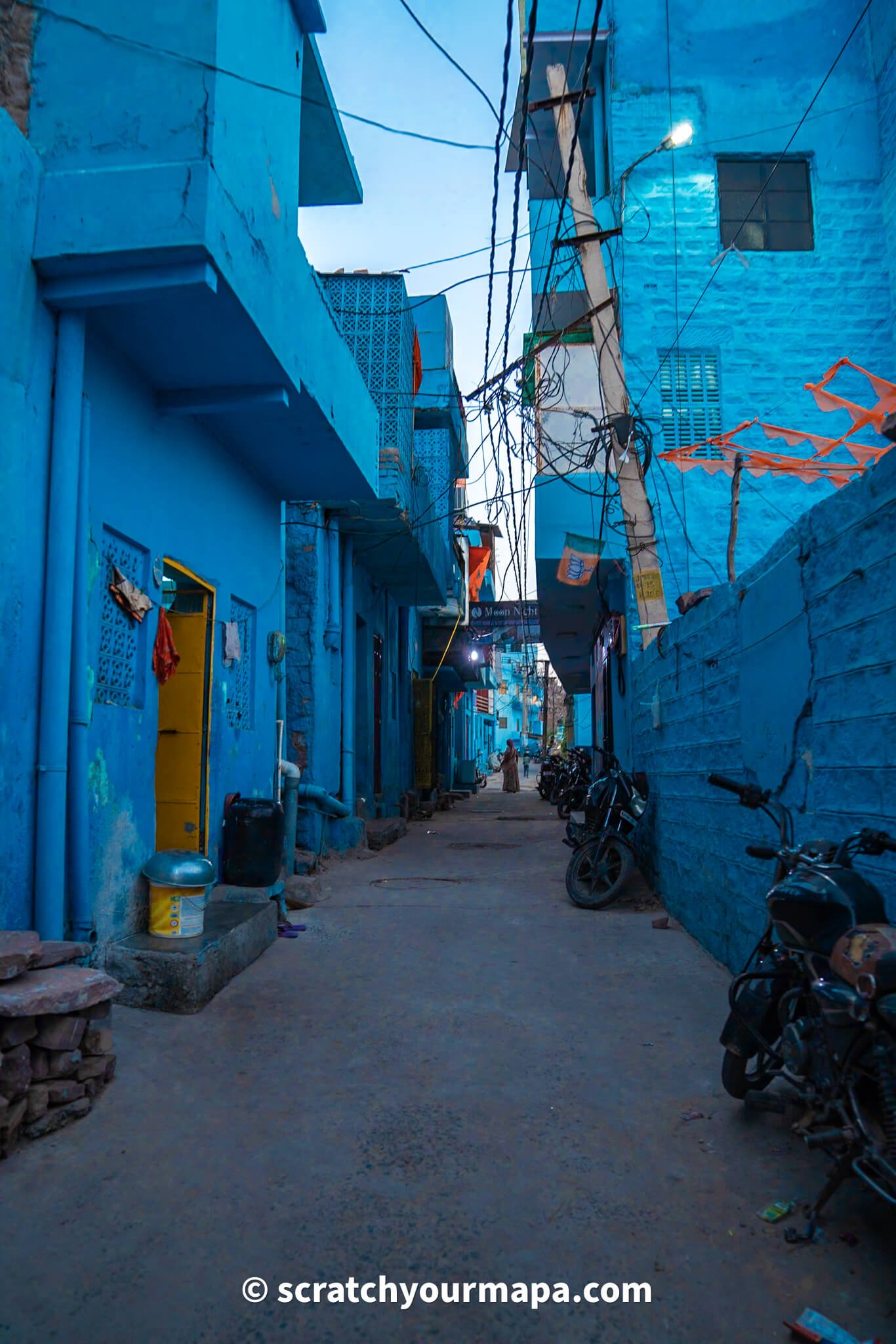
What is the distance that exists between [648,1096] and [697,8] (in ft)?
48.5

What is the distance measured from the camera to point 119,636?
5367mm

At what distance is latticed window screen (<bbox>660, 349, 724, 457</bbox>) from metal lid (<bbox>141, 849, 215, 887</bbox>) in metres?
9.38

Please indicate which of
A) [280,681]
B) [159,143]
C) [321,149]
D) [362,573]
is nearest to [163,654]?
[280,681]

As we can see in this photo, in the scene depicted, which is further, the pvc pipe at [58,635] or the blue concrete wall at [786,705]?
the pvc pipe at [58,635]

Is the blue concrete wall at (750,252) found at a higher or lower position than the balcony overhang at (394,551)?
higher

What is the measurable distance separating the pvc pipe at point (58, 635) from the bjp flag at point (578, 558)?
8393mm

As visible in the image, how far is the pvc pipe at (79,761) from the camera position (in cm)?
455

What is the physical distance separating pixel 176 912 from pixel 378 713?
990cm

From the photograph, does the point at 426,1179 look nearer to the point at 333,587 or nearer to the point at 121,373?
the point at 121,373

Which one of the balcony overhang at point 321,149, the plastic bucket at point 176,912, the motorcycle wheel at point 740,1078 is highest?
the balcony overhang at point 321,149

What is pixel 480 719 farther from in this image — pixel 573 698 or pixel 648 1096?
pixel 648 1096

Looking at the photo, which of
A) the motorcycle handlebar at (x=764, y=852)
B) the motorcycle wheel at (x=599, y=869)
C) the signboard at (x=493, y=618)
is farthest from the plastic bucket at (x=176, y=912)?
the signboard at (x=493, y=618)

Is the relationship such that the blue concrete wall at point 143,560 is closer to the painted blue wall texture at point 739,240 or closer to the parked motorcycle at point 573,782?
the painted blue wall texture at point 739,240

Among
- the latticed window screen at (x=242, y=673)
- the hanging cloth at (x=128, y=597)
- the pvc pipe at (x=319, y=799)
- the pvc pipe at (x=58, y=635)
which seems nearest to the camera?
the pvc pipe at (x=58, y=635)
